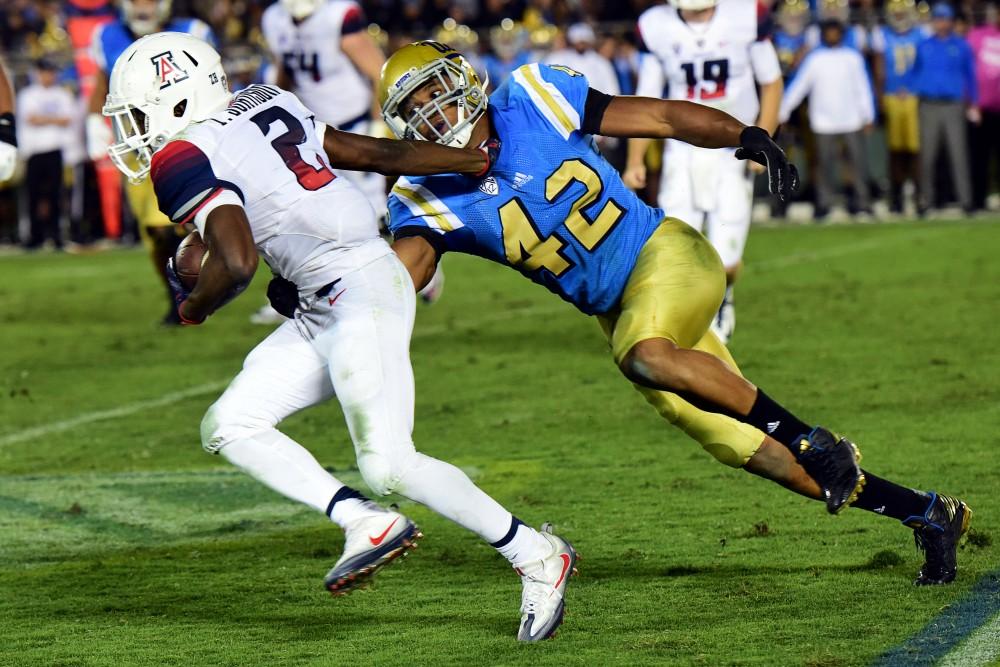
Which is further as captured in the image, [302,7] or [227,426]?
[302,7]

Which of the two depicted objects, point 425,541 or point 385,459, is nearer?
point 385,459

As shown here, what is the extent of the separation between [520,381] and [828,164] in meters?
8.75

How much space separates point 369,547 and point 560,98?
1.47 m

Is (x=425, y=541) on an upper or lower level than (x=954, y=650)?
lower

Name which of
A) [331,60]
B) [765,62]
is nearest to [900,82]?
[331,60]

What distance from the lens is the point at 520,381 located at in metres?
8.12

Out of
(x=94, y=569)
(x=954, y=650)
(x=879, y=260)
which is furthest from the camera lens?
(x=879, y=260)

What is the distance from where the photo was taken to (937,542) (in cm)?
439

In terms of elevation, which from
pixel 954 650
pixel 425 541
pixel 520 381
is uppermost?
pixel 954 650

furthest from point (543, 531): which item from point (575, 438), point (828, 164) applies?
point (828, 164)

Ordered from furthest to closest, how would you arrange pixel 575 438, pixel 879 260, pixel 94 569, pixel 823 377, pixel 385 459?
pixel 879 260, pixel 823 377, pixel 575 438, pixel 94 569, pixel 385 459

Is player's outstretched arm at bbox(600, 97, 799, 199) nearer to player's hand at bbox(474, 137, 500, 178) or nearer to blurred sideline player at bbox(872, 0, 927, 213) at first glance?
player's hand at bbox(474, 137, 500, 178)

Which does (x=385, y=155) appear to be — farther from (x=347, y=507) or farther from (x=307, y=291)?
(x=347, y=507)

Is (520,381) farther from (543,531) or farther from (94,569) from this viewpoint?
(543,531)
